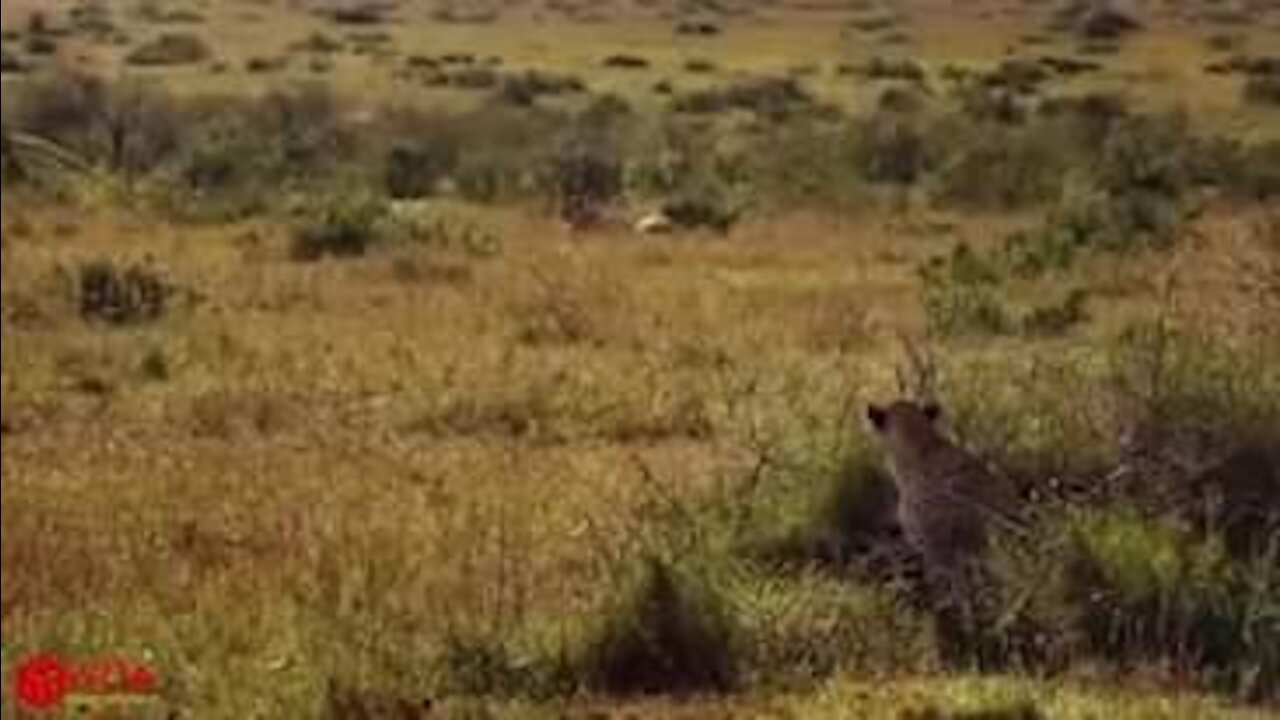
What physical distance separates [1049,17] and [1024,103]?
4.78 meters

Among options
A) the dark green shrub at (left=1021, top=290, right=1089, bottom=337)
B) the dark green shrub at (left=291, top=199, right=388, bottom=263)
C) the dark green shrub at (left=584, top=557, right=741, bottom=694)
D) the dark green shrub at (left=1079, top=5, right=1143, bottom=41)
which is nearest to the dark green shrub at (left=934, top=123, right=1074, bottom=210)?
the dark green shrub at (left=1079, top=5, right=1143, bottom=41)

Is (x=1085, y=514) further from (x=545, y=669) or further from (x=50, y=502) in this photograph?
(x=50, y=502)

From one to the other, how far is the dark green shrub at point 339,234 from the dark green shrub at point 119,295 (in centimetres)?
353

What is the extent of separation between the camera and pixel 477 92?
37500 mm

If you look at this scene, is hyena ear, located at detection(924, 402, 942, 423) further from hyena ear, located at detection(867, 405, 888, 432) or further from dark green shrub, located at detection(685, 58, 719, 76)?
dark green shrub, located at detection(685, 58, 719, 76)

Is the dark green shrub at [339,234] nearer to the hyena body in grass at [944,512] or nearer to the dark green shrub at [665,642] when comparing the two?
the hyena body in grass at [944,512]

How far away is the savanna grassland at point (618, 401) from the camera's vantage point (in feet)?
24.6

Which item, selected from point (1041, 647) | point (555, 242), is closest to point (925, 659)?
point (1041, 647)

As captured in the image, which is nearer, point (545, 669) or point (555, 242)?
point (545, 669)

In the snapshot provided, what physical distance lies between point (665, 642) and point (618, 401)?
598cm

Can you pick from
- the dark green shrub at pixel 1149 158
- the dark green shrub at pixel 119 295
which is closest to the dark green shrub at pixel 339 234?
the dark green shrub at pixel 119 295

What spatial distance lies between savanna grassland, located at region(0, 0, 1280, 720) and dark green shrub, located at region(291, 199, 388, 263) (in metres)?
0.05

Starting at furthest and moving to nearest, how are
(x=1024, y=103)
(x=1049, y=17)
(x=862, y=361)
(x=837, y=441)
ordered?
1. (x=1049, y=17)
2. (x=1024, y=103)
3. (x=862, y=361)
4. (x=837, y=441)

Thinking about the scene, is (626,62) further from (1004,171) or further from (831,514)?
(831,514)
